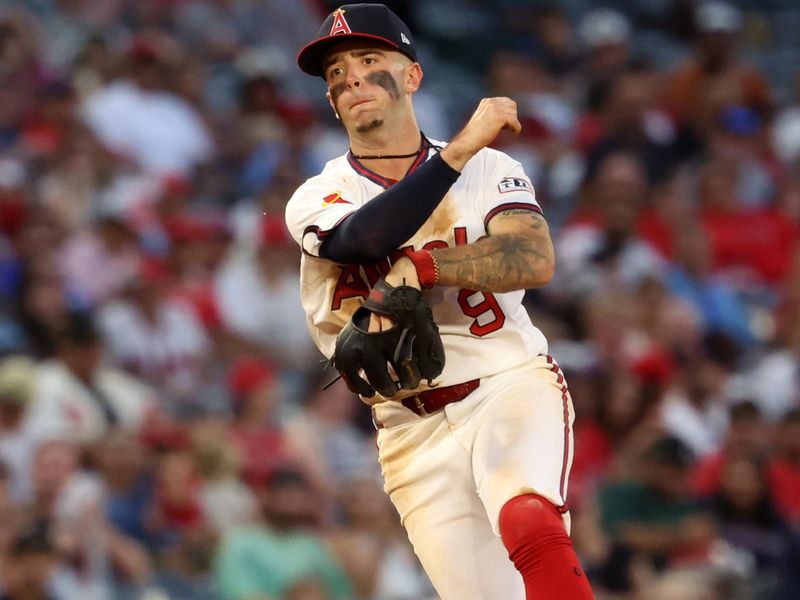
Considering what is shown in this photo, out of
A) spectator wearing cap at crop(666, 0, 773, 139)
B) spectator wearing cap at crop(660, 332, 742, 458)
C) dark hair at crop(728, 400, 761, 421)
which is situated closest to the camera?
dark hair at crop(728, 400, 761, 421)

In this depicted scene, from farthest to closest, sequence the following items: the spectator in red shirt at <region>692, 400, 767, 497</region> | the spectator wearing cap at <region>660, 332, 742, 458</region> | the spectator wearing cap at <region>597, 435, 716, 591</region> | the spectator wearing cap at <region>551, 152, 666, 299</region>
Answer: the spectator wearing cap at <region>551, 152, 666, 299</region> < the spectator wearing cap at <region>660, 332, 742, 458</region> < the spectator in red shirt at <region>692, 400, 767, 497</region> < the spectator wearing cap at <region>597, 435, 716, 591</region>

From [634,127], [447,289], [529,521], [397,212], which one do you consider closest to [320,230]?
[397,212]

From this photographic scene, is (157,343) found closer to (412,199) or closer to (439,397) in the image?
(439,397)

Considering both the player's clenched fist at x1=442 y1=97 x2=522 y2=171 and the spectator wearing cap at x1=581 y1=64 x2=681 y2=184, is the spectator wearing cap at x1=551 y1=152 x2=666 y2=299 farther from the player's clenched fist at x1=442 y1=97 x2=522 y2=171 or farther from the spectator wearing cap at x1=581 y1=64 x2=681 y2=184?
the player's clenched fist at x1=442 y1=97 x2=522 y2=171

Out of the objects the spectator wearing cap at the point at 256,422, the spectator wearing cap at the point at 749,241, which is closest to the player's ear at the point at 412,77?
the spectator wearing cap at the point at 256,422

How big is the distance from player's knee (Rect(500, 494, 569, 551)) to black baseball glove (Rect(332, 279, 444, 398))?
0.42 metres

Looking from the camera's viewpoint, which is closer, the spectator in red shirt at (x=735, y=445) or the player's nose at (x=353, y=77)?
the player's nose at (x=353, y=77)

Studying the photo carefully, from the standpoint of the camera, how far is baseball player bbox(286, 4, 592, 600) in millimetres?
4016

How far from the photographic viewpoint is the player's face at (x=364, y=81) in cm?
440

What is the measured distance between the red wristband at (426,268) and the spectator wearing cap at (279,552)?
10.8 feet

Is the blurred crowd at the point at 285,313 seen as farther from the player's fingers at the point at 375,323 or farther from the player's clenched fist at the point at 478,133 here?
the player's clenched fist at the point at 478,133

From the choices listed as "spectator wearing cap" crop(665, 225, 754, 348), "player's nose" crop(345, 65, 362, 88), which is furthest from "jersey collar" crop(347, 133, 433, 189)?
"spectator wearing cap" crop(665, 225, 754, 348)

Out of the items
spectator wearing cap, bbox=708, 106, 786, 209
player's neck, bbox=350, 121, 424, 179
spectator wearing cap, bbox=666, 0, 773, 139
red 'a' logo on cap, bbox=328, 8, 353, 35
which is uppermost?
spectator wearing cap, bbox=666, 0, 773, 139

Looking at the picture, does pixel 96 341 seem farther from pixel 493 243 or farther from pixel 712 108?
pixel 712 108
